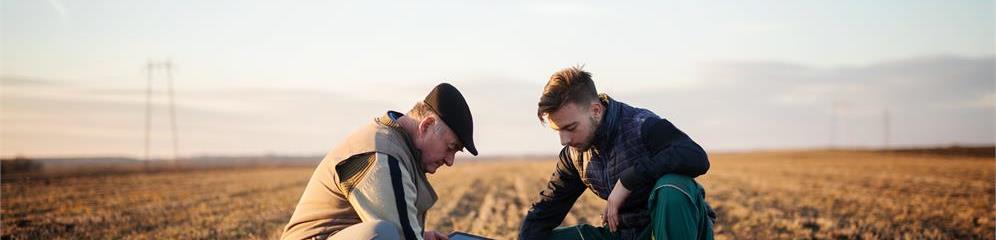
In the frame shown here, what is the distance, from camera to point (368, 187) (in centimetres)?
373

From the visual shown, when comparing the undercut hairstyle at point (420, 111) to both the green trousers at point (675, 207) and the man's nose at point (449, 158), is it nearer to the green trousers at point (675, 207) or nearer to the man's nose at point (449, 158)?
the man's nose at point (449, 158)

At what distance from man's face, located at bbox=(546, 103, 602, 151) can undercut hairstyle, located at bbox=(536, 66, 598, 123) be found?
0.11 feet

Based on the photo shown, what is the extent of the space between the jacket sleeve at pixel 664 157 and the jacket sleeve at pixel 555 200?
0.74 meters

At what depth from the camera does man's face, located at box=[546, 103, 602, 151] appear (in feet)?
15.7

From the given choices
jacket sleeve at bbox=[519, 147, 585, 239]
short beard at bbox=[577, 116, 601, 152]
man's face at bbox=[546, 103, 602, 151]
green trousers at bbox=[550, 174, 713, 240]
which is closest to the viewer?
green trousers at bbox=[550, 174, 713, 240]

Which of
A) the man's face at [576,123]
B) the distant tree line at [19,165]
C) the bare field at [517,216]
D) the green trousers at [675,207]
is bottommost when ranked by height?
the distant tree line at [19,165]

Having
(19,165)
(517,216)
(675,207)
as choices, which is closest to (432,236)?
(675,207)

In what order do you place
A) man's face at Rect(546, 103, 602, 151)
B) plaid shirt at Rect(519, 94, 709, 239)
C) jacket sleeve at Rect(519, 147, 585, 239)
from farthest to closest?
1. jacket sleeve at Rect(519, 147, 585, 239)
2. man's face at Rect(546, 103, 602, 151)
3. plaid shirt at Rect(519, 94, 709, 239)

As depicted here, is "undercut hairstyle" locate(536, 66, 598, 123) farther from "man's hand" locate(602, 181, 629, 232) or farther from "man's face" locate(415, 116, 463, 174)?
"man's face" locate(415, 116, 463, 174)

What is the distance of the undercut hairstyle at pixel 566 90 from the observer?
15.4 feet

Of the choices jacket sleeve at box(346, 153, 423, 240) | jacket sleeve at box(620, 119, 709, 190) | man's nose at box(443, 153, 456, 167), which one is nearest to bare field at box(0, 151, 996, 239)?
jacket sleeve at box(620, 119, 709, 190)

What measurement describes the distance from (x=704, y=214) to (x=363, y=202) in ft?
7.03

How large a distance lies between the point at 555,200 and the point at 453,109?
5.48 ft

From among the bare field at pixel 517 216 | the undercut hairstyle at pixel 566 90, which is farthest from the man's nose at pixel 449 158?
the bare field at pixel 517 216
